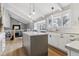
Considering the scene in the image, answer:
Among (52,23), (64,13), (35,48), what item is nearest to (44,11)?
(64,13)

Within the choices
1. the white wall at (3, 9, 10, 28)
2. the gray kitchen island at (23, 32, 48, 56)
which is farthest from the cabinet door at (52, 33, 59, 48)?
the white wall at (3, 9, 10, 28)

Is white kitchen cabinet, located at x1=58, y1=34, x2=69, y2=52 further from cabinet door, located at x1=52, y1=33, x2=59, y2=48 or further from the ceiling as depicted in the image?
the ceiling

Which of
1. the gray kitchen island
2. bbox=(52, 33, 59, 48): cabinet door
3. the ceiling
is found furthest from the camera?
bbox=(52, 33, 59, 48): cabinet door

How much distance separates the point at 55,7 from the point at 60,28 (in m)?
0.55

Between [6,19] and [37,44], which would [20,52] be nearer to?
[37,44]

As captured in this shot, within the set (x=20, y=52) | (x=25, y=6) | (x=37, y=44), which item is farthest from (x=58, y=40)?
(x=25, y=6)

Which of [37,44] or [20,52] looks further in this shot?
[20,52]

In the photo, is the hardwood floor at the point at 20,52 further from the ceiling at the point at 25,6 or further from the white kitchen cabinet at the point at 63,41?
the ceiling at the point at 25,6

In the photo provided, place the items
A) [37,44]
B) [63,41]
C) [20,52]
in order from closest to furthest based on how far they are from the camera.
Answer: [37,44]
[63,41]
[20,52]

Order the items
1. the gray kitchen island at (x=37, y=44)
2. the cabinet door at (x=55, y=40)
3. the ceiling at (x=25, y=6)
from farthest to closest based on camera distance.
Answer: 1. the cabinet door at (x=55, y=40)
2. the ceiling at (x=25, y=6)
3. the gray kitchen island at (x=37, y=44)

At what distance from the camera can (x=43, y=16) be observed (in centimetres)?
208

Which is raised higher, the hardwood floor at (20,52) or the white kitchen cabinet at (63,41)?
the white kitchen cabinet at (63,41)

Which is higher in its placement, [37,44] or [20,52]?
[37,44]

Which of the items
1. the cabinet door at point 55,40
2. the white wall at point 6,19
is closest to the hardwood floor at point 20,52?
the cabinet door at point 55,40
